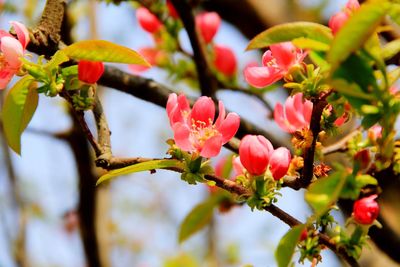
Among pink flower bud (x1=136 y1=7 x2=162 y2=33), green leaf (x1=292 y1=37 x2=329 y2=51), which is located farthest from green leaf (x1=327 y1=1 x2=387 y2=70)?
pink flower bud (x1=136 y1=7 x2=162 y2=33)

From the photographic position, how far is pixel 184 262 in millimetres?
3201

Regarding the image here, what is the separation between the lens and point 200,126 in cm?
94

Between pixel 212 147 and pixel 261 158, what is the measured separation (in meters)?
0.07

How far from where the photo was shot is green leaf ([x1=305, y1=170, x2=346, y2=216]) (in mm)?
701

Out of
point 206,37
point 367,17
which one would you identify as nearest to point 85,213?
point 206,37

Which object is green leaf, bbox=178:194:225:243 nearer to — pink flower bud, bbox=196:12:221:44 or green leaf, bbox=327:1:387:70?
pink flower bud, bbox=196:12:221:44

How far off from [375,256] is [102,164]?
122cm

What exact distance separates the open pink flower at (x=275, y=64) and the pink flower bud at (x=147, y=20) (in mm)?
843

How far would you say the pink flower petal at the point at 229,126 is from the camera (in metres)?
0.90

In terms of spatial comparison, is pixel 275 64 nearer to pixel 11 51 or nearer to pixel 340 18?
pixel 340 18

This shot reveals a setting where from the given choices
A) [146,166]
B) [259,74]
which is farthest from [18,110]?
[259,74]

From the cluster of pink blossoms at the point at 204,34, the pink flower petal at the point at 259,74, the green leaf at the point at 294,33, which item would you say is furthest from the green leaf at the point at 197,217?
the green leaf at the point at 294,33

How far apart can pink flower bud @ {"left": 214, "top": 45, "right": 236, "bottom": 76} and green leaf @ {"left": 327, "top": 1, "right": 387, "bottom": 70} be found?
1174 millimetres

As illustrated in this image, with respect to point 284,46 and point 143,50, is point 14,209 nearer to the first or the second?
point 143,50
